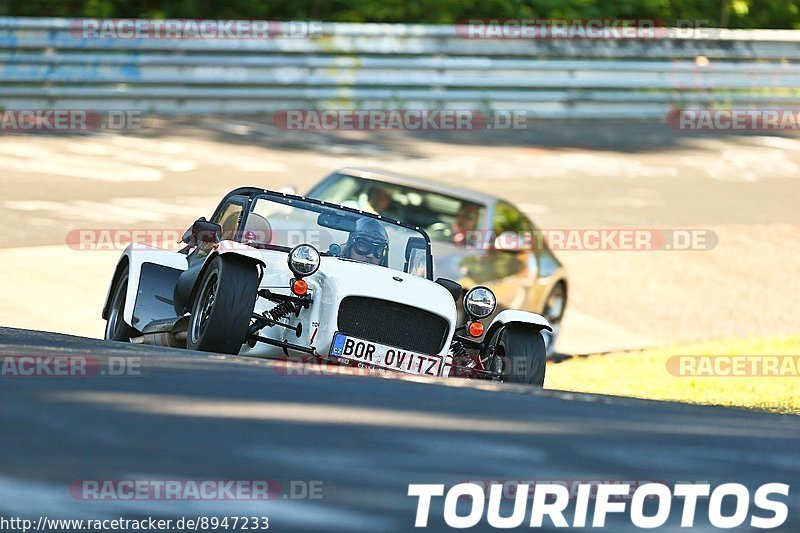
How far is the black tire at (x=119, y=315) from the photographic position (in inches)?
357

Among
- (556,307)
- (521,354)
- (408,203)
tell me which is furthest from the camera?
(556,307)

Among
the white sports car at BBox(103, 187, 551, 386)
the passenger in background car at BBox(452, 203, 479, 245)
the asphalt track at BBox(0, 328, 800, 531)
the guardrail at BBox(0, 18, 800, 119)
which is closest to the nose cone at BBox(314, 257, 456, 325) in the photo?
the white sports car at BBox(103, 187, 551, 386)

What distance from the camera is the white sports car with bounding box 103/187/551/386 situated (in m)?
7.49

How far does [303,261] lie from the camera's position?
25.0ft

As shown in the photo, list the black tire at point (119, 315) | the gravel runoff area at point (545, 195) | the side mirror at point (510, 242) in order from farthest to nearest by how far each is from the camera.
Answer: the gravel runoff area at point (545, 195) → the side mirror at point (510, 242) → the black tire at point (119, 315)

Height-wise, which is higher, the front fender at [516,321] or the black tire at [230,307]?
the front fender at [516,321]

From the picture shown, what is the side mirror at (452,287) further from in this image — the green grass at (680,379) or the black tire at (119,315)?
the black tire at (119,315)

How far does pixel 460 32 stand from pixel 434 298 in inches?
501

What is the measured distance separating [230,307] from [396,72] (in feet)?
43.0

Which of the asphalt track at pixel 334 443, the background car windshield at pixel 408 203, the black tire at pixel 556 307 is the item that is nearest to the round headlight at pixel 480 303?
the background car windshield at pixel 408 203

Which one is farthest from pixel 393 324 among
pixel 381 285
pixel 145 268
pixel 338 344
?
pixel 145 268

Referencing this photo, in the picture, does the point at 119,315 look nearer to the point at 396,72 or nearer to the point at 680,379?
the point at 680,379

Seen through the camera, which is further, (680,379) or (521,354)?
(680,379)

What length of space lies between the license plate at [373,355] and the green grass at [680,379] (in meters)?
2.05
